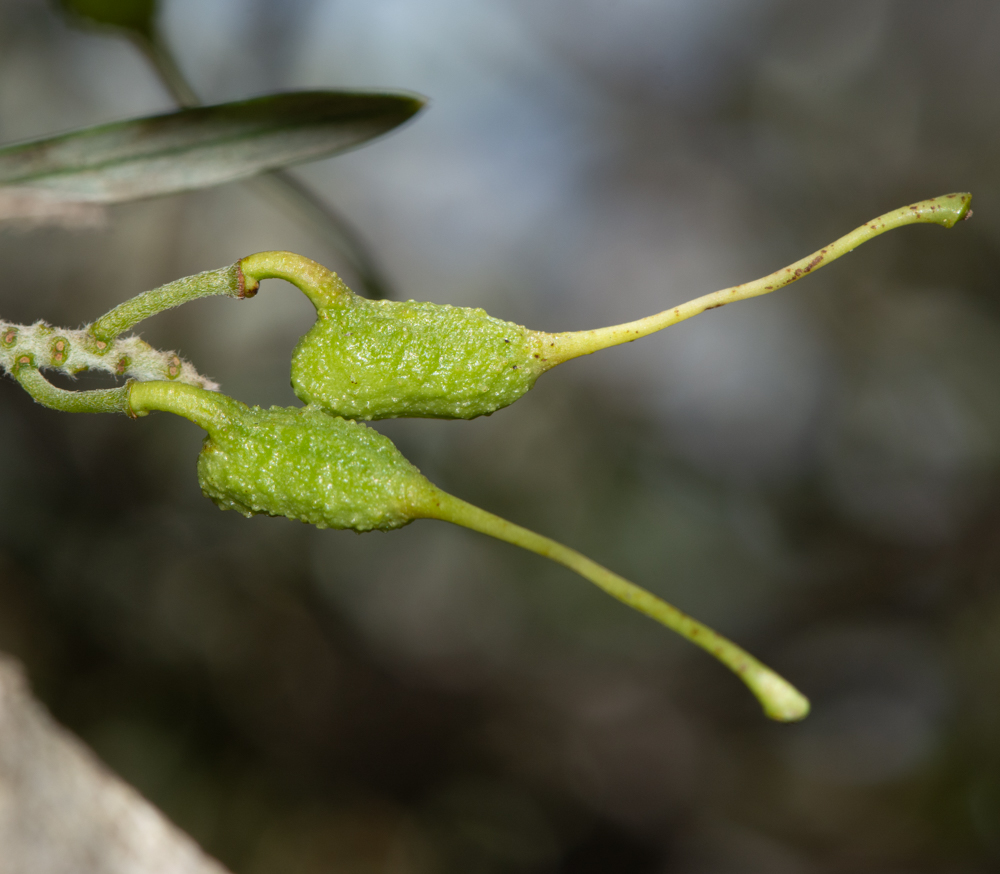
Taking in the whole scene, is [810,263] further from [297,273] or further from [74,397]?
[74,397]

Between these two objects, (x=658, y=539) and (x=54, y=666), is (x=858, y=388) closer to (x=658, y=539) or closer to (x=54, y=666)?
(x=658, y=539)

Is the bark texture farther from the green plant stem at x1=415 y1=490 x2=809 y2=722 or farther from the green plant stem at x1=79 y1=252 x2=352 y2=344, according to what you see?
the green plant stem at x1=415 y1=490 x2=809 y2=722

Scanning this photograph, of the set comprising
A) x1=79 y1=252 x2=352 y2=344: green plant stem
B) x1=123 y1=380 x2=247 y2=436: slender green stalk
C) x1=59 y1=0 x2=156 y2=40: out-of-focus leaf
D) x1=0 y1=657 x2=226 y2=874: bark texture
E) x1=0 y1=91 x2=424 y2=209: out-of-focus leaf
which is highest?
x1=59 y1=0 x2=156 y2=40: out-of-focus leaf

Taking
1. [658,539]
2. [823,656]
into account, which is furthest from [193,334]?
[823,656]

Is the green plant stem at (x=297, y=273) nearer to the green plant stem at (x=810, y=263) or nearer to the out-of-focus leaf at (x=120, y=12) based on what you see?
the green plant stem at (x=810, y=263)

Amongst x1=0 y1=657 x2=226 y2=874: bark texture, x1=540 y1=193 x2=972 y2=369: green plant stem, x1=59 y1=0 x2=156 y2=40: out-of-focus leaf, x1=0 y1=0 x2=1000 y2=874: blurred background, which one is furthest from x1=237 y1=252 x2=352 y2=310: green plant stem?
x1=0 y1=0 x2=1000 y2=874: blurred background

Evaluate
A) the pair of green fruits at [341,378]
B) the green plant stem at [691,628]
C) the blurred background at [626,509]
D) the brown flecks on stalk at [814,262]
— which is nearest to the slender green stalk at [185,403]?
the pair of green fruits at [341,378]
